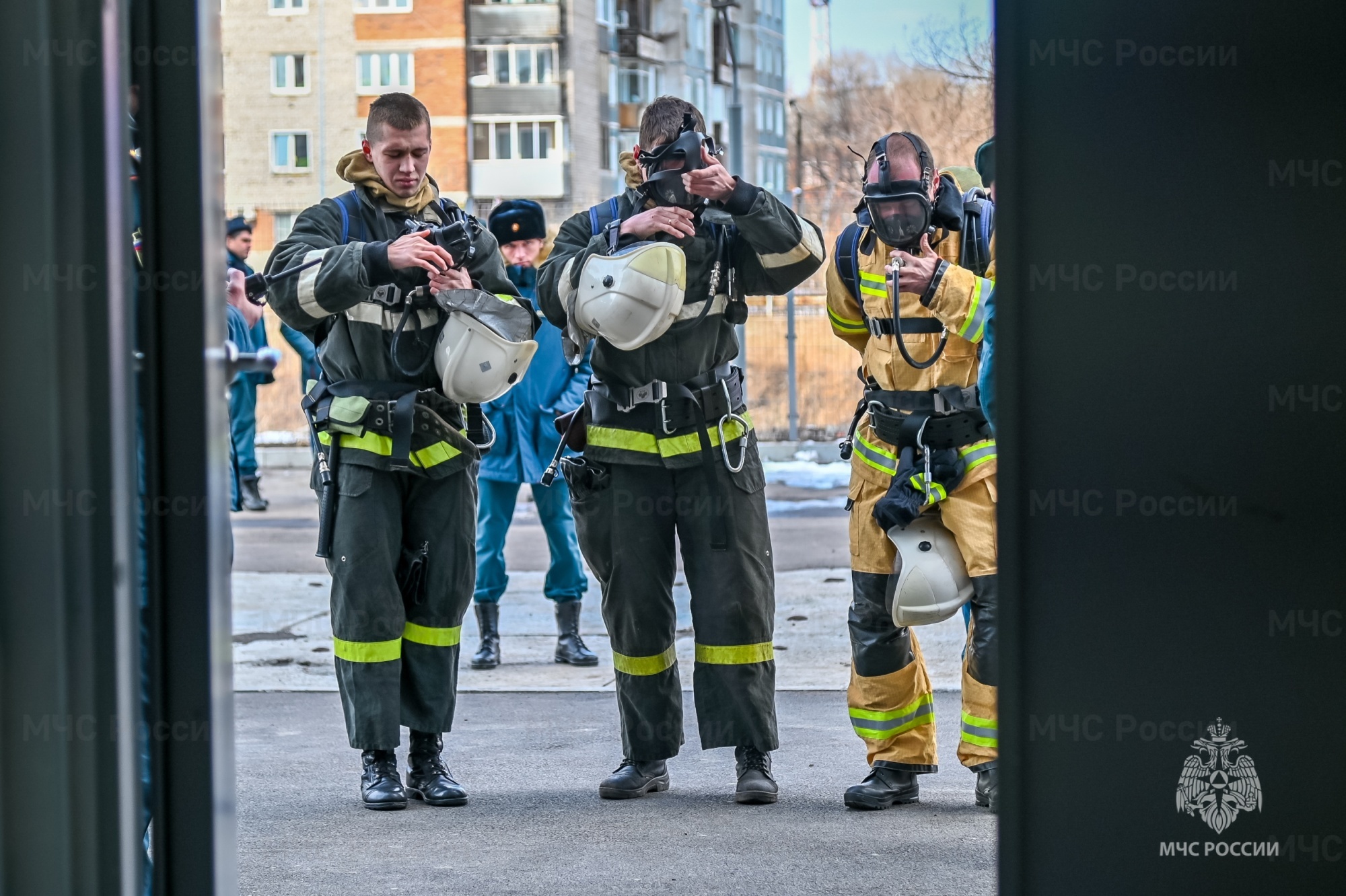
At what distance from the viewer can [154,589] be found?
2277 mm

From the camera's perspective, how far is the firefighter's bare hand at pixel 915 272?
4293 millimetres

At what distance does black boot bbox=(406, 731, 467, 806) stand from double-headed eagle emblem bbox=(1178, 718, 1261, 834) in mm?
2897

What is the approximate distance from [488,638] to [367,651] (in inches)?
90.2

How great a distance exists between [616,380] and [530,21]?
126ft

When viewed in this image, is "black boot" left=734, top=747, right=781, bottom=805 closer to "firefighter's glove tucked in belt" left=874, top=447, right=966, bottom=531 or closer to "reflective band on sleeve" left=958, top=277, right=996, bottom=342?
"firefighter's glove tucked in belt" left=874, top=447, right=966, bottom=531

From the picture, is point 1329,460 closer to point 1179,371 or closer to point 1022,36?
point 1179,371

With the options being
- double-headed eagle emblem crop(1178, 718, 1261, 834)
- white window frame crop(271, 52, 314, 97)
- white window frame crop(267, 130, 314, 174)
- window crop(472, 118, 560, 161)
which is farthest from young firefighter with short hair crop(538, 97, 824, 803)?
white window frame crop(271, 52, 314, 97)

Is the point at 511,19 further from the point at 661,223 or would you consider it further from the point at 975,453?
the point at 975,453

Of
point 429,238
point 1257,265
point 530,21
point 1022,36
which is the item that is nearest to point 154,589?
point 1022,36

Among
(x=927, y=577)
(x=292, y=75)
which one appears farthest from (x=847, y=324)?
(x=292, y=75)

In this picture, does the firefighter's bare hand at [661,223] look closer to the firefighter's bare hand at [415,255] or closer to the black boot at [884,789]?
the firefighter's bare hand at [415,255]

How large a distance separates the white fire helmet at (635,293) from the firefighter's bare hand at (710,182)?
0.17 m

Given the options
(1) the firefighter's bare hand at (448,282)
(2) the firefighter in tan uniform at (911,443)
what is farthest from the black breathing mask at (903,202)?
(1) the firefighter's bare hand at (448,282)

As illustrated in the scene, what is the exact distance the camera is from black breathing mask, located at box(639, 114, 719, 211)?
14.9 ft
